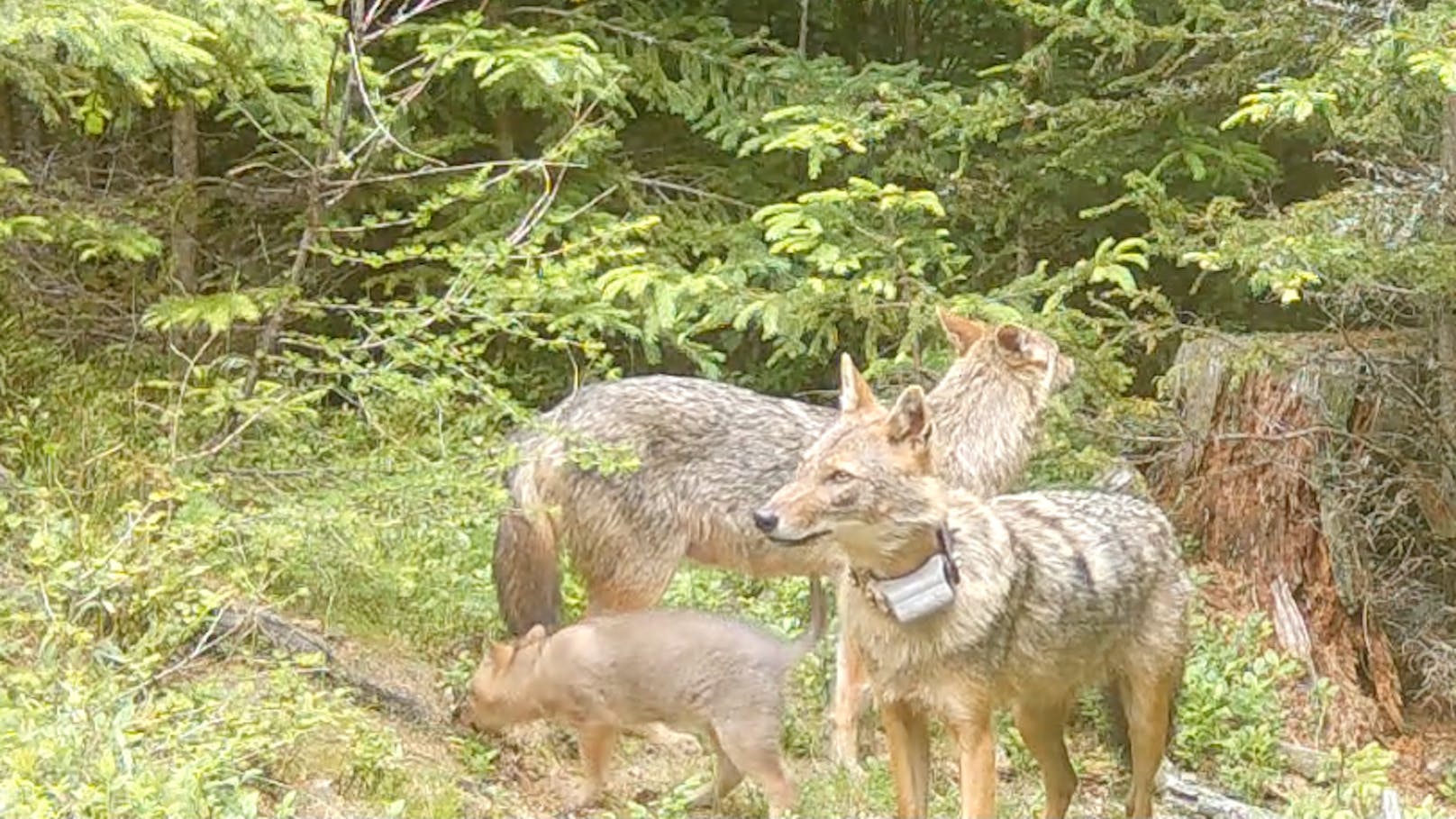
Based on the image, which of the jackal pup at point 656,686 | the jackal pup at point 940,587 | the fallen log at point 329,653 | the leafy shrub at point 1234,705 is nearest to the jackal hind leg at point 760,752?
the jackal pup at point 656,686

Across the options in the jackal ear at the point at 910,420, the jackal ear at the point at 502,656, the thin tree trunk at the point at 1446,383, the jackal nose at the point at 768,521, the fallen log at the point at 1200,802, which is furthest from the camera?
the thin tree trunk at the point at 1446,383

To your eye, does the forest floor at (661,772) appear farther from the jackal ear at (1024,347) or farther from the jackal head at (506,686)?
the jackal ear at (1024,347)

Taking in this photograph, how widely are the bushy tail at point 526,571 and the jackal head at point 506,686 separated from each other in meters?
0.31

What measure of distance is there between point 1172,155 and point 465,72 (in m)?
4.56

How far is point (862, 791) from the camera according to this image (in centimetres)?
725

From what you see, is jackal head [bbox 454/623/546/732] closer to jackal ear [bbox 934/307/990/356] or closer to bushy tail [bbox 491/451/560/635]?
bushy tail [bbox 491/451/560/635]

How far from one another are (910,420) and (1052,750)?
157 centimetres

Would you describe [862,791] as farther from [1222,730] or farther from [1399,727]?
[1399,727]

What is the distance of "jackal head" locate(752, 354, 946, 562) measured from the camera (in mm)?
5965

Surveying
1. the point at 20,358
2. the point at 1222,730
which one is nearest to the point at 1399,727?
the point at 1222,730

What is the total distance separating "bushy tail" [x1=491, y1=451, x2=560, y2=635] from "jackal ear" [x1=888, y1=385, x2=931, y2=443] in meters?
2.19

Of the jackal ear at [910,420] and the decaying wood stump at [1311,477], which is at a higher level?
the jackal ear at [910,420]

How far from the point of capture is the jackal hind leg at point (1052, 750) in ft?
22.4

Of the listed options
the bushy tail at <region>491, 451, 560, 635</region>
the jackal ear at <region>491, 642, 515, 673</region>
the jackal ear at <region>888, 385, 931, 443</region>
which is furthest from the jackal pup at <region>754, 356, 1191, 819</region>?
the bushy tail at <region>491, 451, 560, 635</region>
